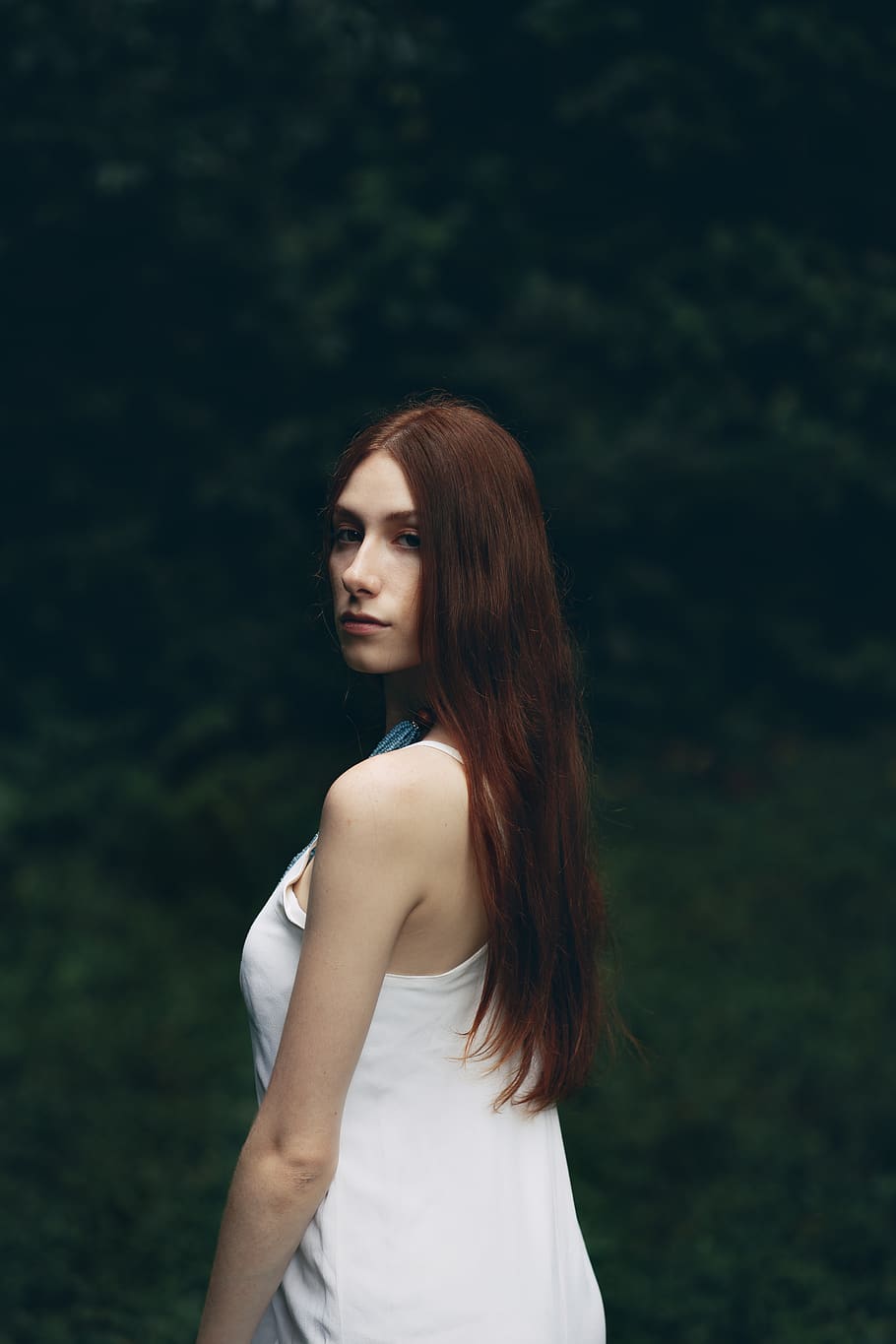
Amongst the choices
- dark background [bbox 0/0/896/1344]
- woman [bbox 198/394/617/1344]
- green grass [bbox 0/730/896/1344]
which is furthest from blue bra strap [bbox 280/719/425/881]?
dark background [bbox 0/0/896/1344]

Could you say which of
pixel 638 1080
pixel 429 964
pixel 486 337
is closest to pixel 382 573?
pixel 429 964

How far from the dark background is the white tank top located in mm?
3913

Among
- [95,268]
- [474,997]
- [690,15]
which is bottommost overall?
[474,997]

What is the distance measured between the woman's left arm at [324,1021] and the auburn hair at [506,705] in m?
A: 0.12

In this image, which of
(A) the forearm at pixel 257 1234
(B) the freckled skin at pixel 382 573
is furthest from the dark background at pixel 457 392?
(B) the freckled skin at pixel 382 573

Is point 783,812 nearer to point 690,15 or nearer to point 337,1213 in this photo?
point 690,15

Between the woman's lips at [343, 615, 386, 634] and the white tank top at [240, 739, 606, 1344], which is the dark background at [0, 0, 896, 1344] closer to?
the white tank top at [240, 739, 606, 1344]

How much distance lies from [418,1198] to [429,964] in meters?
0.26

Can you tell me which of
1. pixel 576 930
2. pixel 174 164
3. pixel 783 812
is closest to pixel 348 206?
pixel 174 164

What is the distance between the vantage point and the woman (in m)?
1.43

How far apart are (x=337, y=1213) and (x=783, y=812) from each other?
269 inches

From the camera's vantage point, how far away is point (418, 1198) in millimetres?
1500

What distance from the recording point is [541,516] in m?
1.70

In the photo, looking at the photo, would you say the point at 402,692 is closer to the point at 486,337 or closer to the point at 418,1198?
the point at 418,1198
